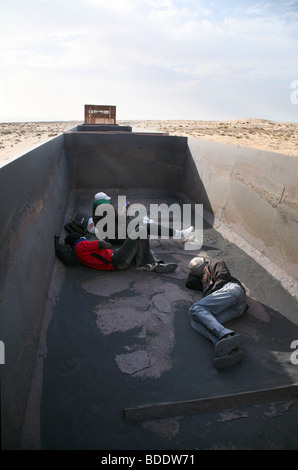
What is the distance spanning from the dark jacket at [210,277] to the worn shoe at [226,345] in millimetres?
817

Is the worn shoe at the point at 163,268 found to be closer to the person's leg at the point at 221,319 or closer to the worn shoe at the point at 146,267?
the worn shoe at the point at 146,267

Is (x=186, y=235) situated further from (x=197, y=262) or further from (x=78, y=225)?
(x=78, y=225)

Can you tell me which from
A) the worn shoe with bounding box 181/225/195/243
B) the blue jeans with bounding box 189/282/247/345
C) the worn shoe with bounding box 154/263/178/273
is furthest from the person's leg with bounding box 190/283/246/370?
the worn shoe with bounding box 181/225/195/243

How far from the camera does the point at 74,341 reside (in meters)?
3.24

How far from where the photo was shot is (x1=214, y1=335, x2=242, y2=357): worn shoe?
3.00 metres

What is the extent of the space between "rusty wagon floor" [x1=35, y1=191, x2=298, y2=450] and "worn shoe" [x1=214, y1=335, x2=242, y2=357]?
181 millimetres

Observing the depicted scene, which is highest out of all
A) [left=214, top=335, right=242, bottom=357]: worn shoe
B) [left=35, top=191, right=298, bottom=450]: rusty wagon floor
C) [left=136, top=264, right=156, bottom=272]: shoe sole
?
[left=136, top=264, right=156, bottom=272]: shoe sole

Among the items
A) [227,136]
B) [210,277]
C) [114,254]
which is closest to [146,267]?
[114,254]

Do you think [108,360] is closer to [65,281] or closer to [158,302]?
[158,302]

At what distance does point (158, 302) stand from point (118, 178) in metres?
6.26

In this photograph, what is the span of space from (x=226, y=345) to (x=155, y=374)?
0.76 m

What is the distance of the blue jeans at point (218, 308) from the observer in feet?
11.1

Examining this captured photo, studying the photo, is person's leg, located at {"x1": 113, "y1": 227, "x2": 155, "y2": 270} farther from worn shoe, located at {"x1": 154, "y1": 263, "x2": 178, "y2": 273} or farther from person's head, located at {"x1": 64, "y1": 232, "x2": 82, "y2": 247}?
person's head, located at {"x1": 64, "y1": 232, "x2": 82, "y2": 247}
